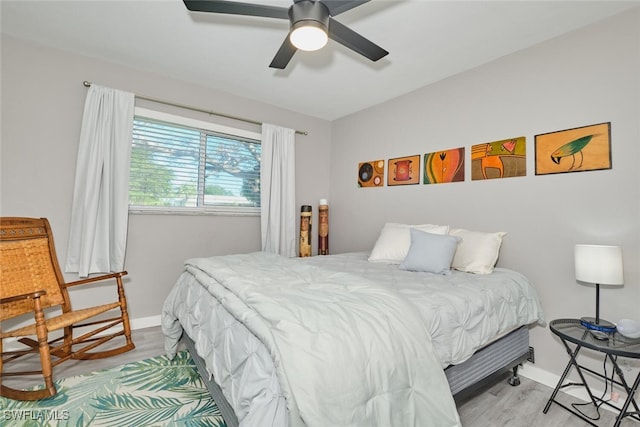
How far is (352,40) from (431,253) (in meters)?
1.56

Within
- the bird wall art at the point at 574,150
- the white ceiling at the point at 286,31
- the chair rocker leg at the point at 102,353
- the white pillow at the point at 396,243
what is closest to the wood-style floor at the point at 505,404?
the chair rocker leg at the point at 102,353

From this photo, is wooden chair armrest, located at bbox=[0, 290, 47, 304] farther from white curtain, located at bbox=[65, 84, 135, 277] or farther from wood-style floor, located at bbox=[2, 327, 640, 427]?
white curtain, located at bbox=[65, 84, 135, 277]

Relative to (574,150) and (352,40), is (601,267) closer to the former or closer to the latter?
(574,150)

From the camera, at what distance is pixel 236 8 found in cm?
154

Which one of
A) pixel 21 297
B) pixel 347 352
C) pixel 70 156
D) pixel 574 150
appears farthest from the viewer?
pixel 70 156

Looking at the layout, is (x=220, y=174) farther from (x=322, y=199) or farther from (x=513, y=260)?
(x=513, y=260)

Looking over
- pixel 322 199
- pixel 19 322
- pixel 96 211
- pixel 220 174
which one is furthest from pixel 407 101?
pixel 19 322

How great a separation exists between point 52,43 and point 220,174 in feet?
5.68

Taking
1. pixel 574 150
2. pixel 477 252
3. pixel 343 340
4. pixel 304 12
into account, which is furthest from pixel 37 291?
pixel 574 150

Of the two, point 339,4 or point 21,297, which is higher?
point 339,4

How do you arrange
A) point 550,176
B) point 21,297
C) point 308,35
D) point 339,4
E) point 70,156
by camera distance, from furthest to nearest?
1. point 70,156
2. point 550,176
3. point 21,297
4. point 308,35
5. point 339,4

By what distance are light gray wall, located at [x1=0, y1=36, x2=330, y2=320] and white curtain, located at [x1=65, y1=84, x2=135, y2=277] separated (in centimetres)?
11

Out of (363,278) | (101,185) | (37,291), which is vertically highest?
(101,185)

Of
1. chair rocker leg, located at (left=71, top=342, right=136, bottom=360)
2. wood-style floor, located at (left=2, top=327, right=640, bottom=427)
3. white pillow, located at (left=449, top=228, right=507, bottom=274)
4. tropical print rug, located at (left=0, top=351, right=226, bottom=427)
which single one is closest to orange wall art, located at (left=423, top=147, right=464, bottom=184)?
white pillow, located at (left=449, top=228, right=507, bottom=274)
